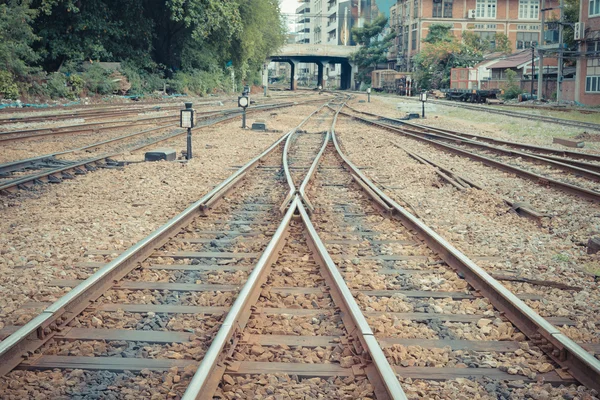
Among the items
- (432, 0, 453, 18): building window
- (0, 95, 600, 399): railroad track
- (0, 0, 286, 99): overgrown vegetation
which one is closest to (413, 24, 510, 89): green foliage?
(432, 0, 453, 18): building window

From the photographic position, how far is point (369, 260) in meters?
Result: 6.07

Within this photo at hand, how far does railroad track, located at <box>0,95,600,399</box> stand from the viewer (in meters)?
3.65

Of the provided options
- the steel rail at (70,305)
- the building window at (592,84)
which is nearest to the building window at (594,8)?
the building window at (592,84)

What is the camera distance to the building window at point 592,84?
1625 inches

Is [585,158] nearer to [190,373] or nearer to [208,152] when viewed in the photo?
[208,152]

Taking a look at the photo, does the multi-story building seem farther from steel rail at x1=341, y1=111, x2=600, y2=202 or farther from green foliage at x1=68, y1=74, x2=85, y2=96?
green foliage at x1=68, y1=74, x2=85, y2=96

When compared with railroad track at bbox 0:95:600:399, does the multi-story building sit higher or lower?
higher

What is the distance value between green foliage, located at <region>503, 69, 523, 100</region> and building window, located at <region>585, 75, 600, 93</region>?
315 inches

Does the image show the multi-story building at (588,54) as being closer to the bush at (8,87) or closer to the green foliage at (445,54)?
the green foliage at (445,54)

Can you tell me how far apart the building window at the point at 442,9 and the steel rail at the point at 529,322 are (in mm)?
76789

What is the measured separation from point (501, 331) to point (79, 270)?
3522 millimetres

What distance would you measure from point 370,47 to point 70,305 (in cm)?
8784

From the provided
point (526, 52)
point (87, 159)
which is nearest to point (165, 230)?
point (87, 159)

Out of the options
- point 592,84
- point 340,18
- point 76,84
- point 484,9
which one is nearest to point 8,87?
point 76,84
